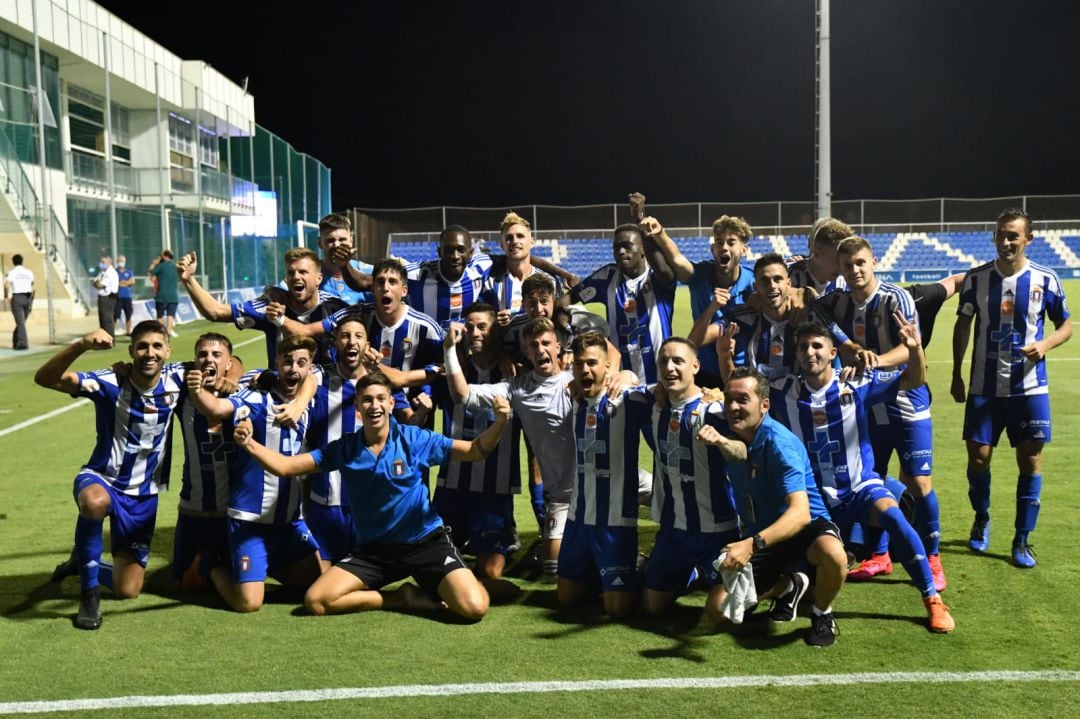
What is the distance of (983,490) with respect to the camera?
21.8 feet

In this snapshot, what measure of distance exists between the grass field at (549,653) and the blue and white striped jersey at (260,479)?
1.55 ft

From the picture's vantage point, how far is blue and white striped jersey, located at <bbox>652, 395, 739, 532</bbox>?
17.6ft

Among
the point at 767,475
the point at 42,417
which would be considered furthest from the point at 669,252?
the point at 42,417

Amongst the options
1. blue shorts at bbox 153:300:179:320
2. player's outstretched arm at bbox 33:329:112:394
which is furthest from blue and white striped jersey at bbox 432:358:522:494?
blue shorts at bbox 153:300:179:320

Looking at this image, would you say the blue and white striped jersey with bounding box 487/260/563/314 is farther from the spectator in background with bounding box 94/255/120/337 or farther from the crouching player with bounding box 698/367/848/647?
the spectator in background with bounding box 94/255/120/337

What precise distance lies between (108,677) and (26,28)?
27498 mm

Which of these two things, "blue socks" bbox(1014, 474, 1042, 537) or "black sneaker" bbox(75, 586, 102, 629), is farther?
"blue socks" bbox(1014, 474, 1042, 537)

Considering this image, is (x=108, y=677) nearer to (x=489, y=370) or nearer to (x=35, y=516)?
(x=489, y=370)

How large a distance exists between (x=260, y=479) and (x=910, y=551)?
336 centimetres

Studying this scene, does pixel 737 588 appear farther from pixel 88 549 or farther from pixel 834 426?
pixel 88 549

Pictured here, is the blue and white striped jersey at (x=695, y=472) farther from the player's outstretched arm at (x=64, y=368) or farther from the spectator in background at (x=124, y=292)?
the spectator in background at (x=124, y=292)

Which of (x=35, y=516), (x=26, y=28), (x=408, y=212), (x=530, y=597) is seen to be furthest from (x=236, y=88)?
(x=530, y=597)

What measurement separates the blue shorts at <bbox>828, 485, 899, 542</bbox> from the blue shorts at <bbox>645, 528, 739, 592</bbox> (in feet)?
1.88

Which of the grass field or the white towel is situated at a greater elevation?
the white towel
